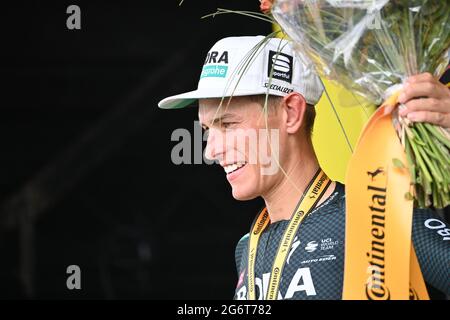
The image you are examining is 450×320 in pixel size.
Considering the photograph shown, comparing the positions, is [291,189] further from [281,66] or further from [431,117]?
[431,117]

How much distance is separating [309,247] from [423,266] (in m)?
0.28

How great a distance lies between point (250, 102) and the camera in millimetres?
2562

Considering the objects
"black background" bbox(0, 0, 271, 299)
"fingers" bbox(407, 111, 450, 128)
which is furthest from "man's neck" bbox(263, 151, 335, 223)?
"black background" bbox(0, 0, 271, 299)

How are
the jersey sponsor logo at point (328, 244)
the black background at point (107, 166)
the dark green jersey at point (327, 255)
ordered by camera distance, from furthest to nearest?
the black background at point (107, 166) → the jersey sponsor logo at point (328, 244) → the dark green jersey at point (327, 255)

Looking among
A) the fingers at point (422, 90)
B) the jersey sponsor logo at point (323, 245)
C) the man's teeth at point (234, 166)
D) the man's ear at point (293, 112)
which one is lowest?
the jersey sponsor logo at point (323, 245)

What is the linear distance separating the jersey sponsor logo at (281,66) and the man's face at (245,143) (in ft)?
0.30

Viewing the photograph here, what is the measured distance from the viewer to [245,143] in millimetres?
2539

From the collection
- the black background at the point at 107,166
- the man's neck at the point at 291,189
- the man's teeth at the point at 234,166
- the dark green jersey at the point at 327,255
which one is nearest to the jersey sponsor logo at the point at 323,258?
the dark green jersey at the point at 327,255

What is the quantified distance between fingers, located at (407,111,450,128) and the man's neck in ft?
1.71

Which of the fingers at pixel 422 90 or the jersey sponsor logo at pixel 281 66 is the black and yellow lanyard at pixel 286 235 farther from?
the fingers at pixel 422 90

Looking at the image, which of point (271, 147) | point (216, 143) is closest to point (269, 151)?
point (271, 147)

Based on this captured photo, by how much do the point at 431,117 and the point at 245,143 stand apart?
613 mm

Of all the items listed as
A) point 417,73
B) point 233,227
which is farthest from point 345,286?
point 233,227

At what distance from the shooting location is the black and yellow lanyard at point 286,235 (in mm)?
2449
